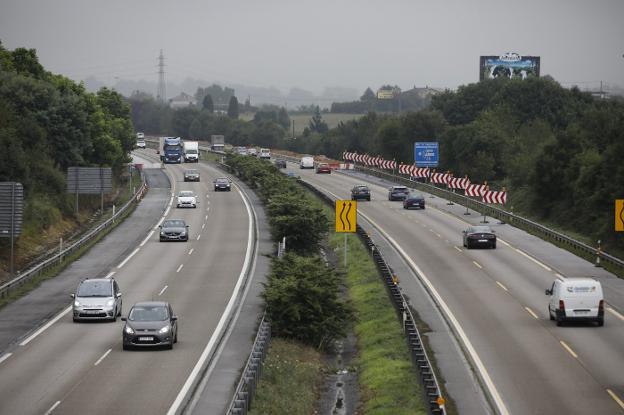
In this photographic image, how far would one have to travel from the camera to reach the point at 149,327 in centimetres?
3553

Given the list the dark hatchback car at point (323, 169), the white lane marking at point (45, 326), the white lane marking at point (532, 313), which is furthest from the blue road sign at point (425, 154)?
the white lane marking at point (45, 326)

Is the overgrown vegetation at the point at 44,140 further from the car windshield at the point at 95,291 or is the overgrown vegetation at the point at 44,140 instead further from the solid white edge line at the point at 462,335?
the solid white edge line at the point at 462,335

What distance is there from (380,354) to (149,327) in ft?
26.2

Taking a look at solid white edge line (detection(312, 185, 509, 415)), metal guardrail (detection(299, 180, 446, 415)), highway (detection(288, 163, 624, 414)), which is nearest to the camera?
metal guardrail (detection(299, 180, 446, 415))

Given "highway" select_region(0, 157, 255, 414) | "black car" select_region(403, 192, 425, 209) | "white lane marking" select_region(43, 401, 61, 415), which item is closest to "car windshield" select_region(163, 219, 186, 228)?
"highway" select_region(0, 157, 255, 414)

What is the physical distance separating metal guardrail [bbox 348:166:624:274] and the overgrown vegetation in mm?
29950

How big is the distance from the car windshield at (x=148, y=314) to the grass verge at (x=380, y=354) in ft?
21.3

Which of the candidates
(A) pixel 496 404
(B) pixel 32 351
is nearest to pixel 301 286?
(B) pixel 32 351

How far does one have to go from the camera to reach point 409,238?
7044 centimetres

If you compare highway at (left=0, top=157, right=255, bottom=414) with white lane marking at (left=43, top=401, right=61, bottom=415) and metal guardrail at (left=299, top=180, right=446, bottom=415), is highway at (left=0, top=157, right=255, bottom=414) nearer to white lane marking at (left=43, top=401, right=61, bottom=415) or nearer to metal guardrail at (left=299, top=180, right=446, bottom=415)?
white lane marking at (left=43, top=401, right=61, bottom=415)

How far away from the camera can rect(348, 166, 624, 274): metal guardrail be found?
58.0 m

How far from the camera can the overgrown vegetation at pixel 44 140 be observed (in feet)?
240

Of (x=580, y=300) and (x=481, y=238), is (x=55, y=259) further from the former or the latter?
(x=580, y=300)

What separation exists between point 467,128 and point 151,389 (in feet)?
349
